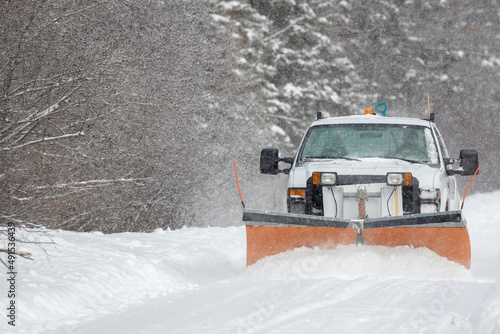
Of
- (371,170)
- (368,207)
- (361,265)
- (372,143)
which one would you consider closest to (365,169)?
(371,170)

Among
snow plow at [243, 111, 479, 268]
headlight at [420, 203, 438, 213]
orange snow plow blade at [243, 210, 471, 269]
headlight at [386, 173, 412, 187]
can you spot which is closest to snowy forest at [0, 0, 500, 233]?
orange snow plow blade at [243, 210, 471, 269]

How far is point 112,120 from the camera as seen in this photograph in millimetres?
10609

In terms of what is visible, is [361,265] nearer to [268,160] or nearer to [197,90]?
[268,160]

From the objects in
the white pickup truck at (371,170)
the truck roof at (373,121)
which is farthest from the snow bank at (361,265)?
the truck roof at (373,121)

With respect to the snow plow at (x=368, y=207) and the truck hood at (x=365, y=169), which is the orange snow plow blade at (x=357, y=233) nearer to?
the snow plow at (x=368, y=207)

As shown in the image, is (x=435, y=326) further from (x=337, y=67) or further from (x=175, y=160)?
(x=337, y=67)

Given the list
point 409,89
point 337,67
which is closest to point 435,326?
point 337,67

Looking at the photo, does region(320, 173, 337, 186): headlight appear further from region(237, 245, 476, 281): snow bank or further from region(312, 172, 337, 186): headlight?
region(237, 245, 476, 281): snow bank

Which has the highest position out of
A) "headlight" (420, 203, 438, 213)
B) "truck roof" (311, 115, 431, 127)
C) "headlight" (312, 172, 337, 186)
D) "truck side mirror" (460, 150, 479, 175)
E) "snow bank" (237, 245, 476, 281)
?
"truck roof" (311, 115, 431, 127)

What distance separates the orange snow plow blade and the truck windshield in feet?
3.47

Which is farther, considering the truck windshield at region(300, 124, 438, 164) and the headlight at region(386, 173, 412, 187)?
the truck windshield at region(300, 124, 438, 164)

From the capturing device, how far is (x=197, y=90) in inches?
583

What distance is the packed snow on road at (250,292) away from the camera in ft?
13.5

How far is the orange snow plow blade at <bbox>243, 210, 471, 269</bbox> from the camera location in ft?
19.0
